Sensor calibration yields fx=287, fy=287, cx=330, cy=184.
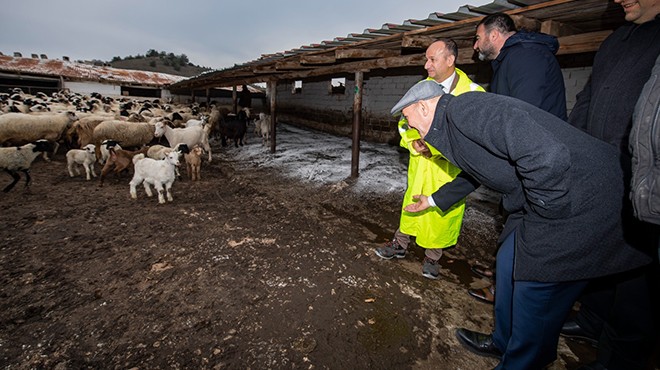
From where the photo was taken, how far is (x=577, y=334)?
2.54m

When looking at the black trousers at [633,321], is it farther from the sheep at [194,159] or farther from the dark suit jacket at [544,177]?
the sheep at [194,159]

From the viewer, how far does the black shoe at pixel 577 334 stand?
2.51 metres

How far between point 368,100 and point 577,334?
1108cm

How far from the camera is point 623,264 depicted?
1.53 meters

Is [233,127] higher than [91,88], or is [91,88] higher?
[91,88]

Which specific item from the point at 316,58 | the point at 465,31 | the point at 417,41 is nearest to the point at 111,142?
the point at 316,58

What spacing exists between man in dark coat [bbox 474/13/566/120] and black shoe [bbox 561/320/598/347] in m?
1.86

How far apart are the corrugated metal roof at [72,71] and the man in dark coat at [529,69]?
31321mm

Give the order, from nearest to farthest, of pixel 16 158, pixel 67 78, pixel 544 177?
pixel 544 177
pixel 16 158
pixel 67 78

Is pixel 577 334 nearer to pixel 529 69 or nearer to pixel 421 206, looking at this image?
pixel 421 206

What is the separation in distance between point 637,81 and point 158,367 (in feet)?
12.6

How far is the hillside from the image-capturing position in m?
60.8

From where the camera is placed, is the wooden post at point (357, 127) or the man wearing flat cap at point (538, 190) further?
the wooden post at point (357, 127)

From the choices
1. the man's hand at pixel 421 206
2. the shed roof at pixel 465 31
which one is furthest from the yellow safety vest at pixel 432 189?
the shed roof at pixel 465 31
